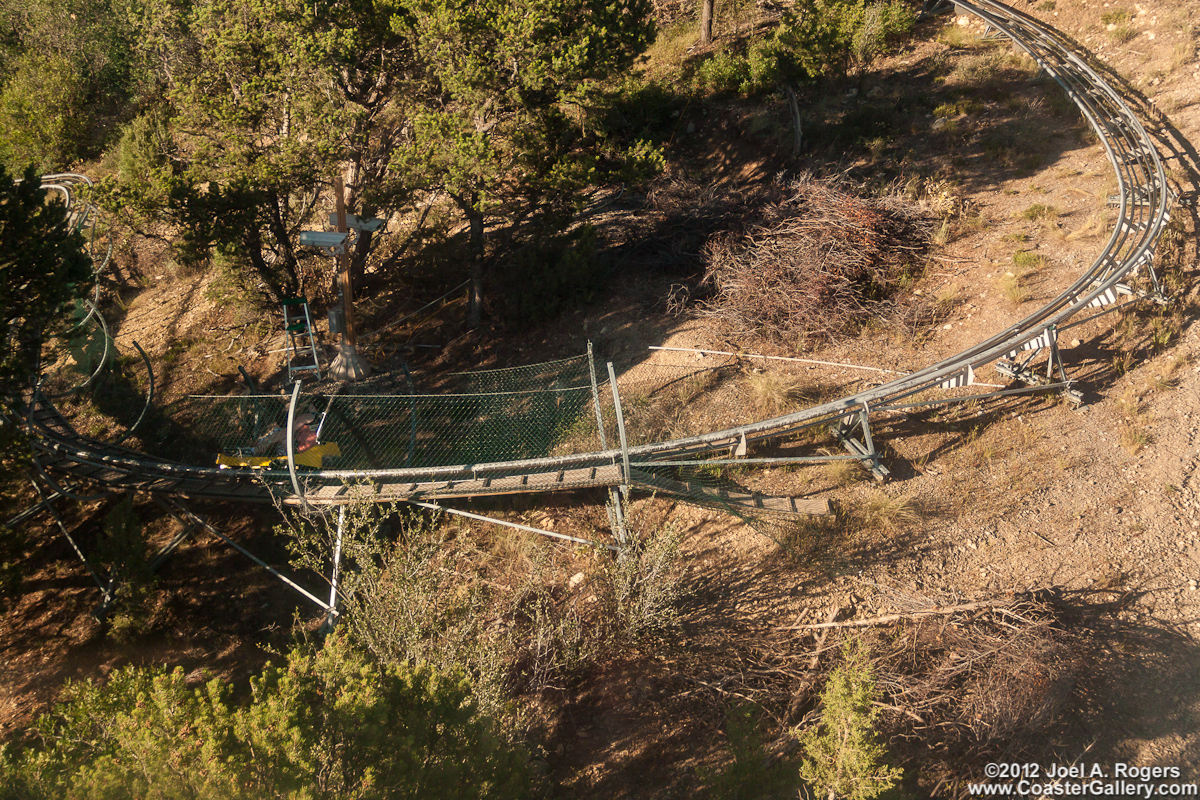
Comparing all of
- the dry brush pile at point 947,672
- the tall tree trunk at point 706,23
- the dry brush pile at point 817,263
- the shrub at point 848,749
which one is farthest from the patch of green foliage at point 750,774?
the tall tree trunk at point 706,23

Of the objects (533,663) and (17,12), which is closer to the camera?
(533,663)

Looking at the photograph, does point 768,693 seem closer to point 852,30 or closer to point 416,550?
point 416,550

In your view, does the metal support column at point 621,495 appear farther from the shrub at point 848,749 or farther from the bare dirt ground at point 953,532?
the shrub at point 848,749

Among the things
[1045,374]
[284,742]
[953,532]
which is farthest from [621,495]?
[1045,374]

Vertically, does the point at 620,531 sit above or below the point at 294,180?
below

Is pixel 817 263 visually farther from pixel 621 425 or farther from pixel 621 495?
pixel 621 425

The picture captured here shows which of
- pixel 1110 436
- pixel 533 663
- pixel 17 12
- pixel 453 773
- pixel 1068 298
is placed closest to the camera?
pixel 453 773

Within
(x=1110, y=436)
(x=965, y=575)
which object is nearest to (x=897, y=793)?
(x=965, y=575)
